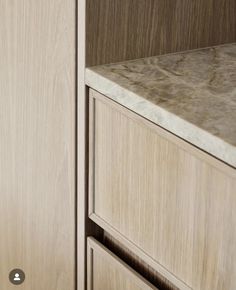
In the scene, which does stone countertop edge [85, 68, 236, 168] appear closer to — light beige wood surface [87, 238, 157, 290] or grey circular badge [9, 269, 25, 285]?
light beige wood surface [87, 238, 157, 290]

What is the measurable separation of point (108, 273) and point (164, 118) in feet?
1.31

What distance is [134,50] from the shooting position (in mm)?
1396

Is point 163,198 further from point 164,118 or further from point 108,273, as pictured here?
point 108,273

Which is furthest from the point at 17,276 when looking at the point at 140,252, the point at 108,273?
the point at 140,252

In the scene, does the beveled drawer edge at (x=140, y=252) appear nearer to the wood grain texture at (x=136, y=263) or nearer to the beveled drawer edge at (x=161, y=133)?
the wood grain texture at (x=136, y=263)

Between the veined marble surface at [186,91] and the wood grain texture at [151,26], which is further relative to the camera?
the wood grain texture at [151,26]

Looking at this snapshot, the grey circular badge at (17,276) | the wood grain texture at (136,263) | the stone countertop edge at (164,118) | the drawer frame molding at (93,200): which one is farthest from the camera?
the grey circular badge at (17,276)

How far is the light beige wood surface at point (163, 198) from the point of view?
1.13m

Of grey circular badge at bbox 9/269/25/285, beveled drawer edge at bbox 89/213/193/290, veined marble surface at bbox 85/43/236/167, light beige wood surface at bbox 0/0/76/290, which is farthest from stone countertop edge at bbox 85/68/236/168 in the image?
grey circular badge at bbox 9/269/25/285

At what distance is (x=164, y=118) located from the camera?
3.89ft

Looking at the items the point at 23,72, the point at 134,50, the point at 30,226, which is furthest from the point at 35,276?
the point at 134,50

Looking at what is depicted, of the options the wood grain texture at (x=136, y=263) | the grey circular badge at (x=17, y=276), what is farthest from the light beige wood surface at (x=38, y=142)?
the wood grain texture at (x=136, y=263)

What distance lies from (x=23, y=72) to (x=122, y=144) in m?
0.29

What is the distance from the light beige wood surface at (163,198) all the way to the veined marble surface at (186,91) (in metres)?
0.02
